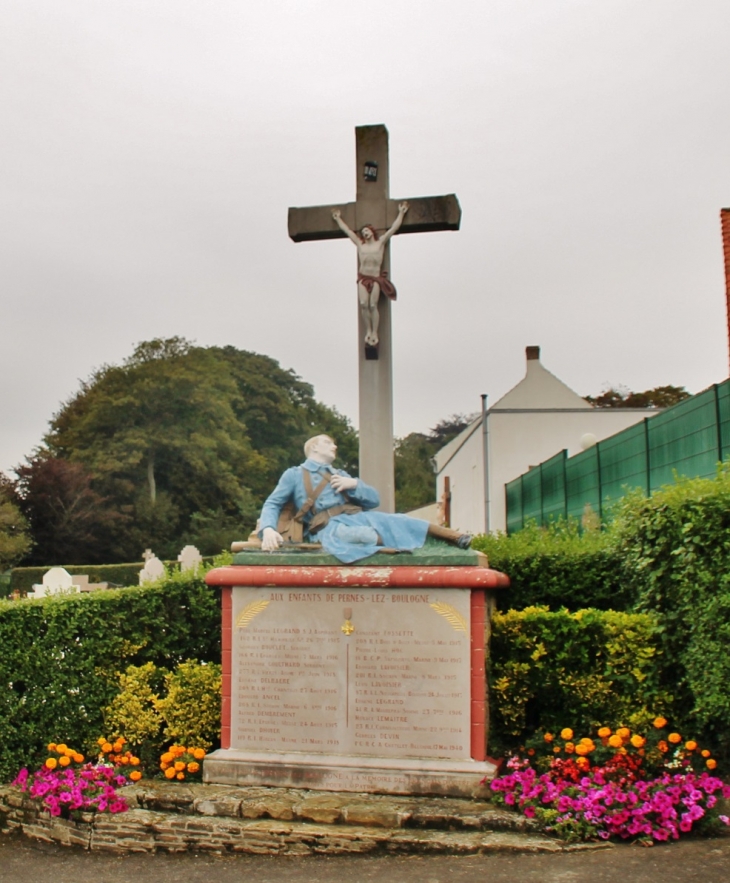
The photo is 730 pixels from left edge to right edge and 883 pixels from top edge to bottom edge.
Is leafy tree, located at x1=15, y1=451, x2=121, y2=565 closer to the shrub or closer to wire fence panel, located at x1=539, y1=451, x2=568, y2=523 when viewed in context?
wire fence panel, located at x1=539, y1=451, x2=568, y2=523

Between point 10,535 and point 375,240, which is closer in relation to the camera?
point 375,240

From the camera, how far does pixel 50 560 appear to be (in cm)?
5094

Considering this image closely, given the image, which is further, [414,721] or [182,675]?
[182,675]

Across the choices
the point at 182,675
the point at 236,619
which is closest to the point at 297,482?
the point at 236,619

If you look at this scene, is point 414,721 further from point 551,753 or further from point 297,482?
point 297,482

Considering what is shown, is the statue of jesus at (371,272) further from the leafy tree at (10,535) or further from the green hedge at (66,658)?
the leafy tree at (10,535)

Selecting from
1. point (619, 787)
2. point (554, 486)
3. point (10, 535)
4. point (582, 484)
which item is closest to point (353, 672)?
point (619, 787)

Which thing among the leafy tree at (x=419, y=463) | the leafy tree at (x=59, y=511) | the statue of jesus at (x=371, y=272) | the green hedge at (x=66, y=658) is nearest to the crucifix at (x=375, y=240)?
the statue of jesus at (x=371, y=272)

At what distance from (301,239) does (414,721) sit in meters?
4.92

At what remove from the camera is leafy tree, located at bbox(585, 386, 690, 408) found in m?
56.8

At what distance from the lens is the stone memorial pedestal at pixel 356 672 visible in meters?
7.40

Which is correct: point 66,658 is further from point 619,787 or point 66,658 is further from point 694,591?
point 694,591

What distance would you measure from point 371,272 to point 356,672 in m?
3.88

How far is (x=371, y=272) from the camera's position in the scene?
9703mm
